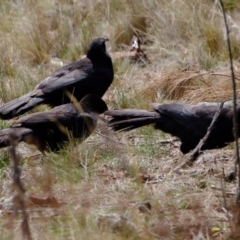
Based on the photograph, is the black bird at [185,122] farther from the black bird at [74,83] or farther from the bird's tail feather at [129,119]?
the black bird at [74,83]

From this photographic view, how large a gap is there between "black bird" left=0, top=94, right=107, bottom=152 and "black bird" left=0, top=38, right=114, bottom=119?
0.64 metres

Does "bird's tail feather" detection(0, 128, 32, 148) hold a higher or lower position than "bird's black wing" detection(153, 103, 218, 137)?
higher

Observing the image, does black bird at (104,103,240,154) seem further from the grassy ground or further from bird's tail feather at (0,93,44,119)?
bird's tail feather at (0,93,44,119)

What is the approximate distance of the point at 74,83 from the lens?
7.86 m

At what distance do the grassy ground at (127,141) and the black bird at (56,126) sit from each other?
134mm

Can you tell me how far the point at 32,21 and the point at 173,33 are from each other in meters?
1.72

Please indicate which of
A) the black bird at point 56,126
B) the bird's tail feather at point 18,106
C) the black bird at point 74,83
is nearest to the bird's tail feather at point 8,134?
the black bird at point 56,126

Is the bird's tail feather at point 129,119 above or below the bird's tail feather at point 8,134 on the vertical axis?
below

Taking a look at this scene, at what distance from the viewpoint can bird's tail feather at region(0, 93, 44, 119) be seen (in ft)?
23.9

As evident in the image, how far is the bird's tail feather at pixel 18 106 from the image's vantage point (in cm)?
729

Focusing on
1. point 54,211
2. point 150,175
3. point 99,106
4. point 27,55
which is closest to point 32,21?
point 27,55

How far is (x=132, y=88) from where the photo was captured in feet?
27.4

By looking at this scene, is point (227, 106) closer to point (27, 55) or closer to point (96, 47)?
point (96, 47)

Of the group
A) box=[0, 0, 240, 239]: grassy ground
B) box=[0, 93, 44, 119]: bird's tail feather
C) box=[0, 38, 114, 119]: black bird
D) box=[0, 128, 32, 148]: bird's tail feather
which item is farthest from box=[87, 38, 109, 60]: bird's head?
box=[0, 128, 32, 148]: bird's tail feather
